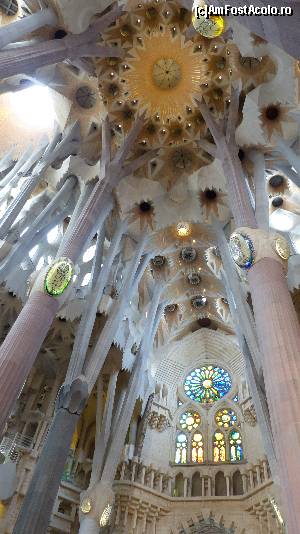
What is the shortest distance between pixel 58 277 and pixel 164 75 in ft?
29.2

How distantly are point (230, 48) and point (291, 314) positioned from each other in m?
9.32

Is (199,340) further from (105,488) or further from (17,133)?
(17,133)

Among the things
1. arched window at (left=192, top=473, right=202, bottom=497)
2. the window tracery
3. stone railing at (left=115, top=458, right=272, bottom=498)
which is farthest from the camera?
the window tracery

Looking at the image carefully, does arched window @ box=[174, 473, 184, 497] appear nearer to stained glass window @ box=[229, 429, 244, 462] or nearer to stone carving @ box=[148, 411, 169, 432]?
stone carving @ box=[148, 411, 169, 432]

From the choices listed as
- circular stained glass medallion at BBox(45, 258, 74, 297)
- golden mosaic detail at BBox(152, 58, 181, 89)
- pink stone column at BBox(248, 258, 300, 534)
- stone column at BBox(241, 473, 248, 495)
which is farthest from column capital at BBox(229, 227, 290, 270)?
stone column at BBox(241, 473, 248, 495)

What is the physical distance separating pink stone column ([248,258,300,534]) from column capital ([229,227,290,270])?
139 millimetres

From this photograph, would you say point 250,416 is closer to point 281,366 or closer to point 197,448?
point 197,448

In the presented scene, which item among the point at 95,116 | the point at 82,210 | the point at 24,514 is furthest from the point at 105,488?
the point at 95,116

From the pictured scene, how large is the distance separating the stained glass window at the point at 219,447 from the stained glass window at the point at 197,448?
22.8 inches

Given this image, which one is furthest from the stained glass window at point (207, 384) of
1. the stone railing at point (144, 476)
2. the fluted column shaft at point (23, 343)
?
the fluted column shaft at point (23, 343)

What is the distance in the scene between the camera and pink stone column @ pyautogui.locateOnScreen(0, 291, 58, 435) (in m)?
6.40

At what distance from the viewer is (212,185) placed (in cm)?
1425

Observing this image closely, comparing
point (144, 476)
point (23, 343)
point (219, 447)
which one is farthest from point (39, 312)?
point (219, 447)

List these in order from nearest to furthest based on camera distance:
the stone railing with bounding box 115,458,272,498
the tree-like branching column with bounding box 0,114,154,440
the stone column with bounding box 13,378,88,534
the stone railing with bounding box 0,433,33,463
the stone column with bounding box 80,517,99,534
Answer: the tree-like branching column with bounding box 0,114,154,440, the stone column with bounding box 13,378,88,534, the stone column with bounding box 80,517,99,534, the stone railing with bounding box 0,433,33,463, the stone railing with bounding box 115,458,272,498
